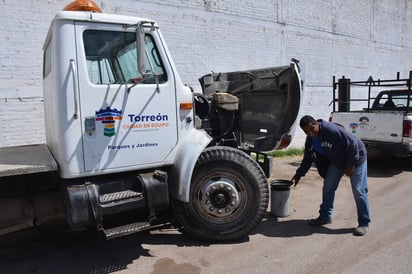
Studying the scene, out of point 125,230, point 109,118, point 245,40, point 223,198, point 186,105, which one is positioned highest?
point 245,40

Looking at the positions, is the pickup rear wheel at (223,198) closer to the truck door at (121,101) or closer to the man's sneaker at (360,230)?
the truck door at (121,101)

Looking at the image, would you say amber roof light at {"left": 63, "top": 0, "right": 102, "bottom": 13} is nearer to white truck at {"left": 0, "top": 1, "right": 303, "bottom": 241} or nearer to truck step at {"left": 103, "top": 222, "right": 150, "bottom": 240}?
white truck at {"left": 0, "top": 1, "right": 303, "bottom": 241}

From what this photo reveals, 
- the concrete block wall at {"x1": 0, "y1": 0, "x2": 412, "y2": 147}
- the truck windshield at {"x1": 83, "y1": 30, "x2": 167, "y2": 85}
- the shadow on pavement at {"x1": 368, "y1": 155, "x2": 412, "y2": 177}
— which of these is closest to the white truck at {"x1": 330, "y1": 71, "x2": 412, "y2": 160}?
the shadow on pavement at {"x1": 368, "y1": 155, "x2": 412, "y2": 177}

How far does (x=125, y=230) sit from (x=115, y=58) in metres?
1.83

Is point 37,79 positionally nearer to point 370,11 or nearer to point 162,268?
Answer: point 162,268

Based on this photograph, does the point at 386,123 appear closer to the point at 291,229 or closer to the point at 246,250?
the point at 291,229

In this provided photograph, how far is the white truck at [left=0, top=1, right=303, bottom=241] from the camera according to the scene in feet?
11.9

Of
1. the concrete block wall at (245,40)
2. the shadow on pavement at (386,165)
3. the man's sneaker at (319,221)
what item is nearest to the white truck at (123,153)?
the man's sneaker at (319,221)

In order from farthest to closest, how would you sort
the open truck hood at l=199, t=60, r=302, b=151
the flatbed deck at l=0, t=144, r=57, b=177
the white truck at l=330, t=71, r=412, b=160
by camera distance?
the white truck at l=330, t=71, r=412, b=160 < the open truck hood at l=199, t=60, r=302, b=151 < the flatbed deck at l=0, t=144, r=57, b=177

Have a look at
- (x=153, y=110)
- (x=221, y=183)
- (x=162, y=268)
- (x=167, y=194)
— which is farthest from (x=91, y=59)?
(x=162, y=268)

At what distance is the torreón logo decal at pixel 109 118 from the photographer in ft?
12.3

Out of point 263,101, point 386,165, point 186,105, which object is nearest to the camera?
point 186,105

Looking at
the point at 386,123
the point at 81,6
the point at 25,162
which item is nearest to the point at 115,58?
the point at 81,6

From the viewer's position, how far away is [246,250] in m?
4.27
